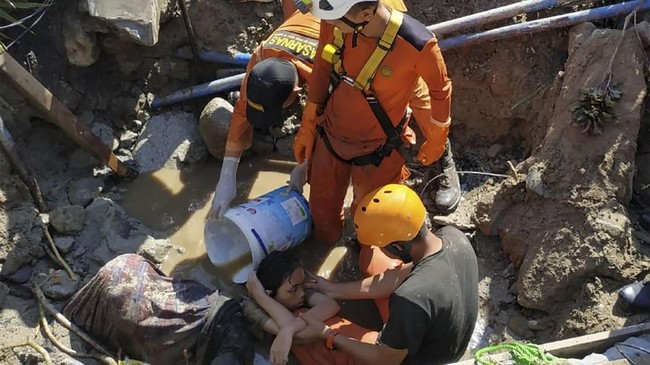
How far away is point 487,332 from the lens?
4.09m

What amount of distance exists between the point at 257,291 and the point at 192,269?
78cm

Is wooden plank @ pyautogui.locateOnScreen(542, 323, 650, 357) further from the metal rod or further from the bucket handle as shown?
the metal rod

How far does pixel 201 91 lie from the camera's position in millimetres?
5062

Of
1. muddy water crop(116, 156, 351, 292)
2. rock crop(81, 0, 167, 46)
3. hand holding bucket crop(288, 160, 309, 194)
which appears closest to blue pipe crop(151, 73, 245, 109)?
muddy water crop(116, 156, 351, 292)

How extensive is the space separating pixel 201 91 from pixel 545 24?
238cm

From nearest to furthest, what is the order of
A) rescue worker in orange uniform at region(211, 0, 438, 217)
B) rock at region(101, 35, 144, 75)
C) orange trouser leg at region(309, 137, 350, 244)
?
rescue worker in orange uniform at region(211, 0, 438, 217)
orange trouser leg at region(309, 137, 350, 244)
rock at region(101, 35, 144, 75)

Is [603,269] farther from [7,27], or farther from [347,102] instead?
[7,27]

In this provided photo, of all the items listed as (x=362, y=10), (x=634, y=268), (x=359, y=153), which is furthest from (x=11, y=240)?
(x=634, y=268)

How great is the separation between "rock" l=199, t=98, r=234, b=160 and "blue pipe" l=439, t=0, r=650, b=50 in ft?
4.99

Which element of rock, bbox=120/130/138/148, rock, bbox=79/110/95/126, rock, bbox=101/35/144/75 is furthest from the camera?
rock, bbox=120/130/138/148

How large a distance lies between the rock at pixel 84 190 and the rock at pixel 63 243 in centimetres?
35

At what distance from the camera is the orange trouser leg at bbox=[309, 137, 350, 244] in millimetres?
4211

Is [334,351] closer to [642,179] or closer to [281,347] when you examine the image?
[281,347]

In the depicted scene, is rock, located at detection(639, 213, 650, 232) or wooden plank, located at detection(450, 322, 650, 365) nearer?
wooden plank, located at detection(450, 322, 650, 365)
